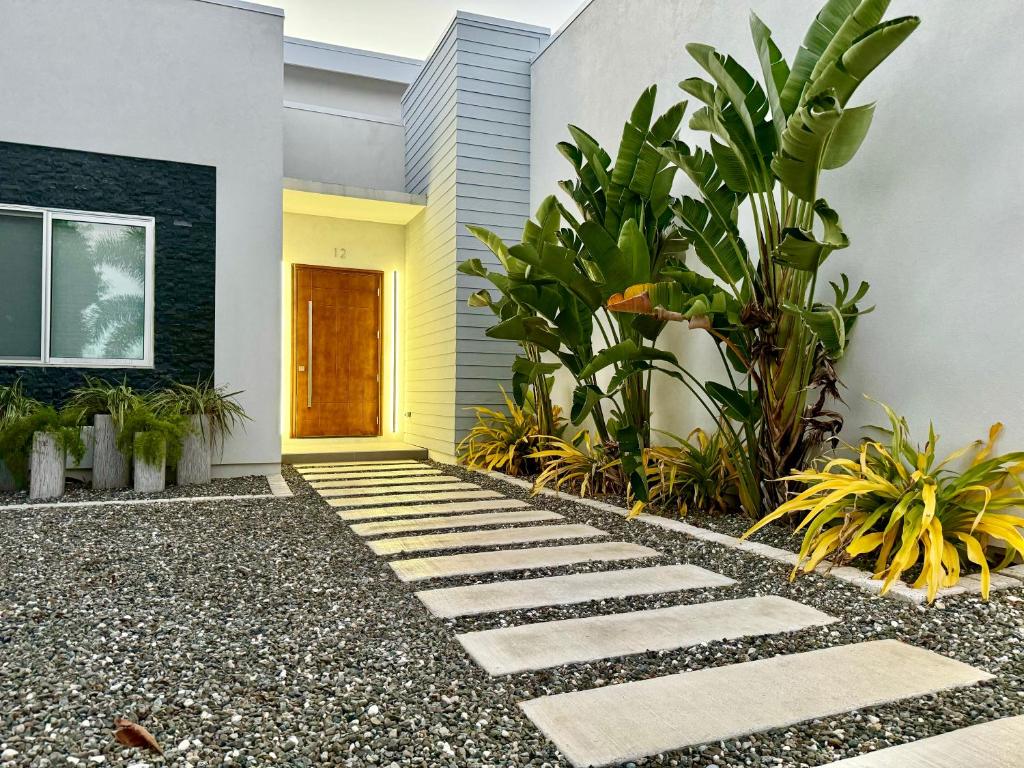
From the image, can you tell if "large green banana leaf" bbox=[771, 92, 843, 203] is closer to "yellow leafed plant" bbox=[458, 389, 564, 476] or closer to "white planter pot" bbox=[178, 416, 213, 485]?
"yellow leafed plant" bbox=[458, 389, 564, 476]

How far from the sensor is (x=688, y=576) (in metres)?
2.66

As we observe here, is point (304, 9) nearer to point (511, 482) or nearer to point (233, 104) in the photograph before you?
point (233, 104)

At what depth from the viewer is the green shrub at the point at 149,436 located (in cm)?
464

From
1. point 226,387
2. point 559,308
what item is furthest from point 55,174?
point 559,308

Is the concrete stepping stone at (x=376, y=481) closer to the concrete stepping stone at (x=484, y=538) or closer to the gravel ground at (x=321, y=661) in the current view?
the concrete stepping stone at (x=484, y=538)

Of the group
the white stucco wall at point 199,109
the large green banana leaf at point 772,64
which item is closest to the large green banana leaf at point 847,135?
the large green banana leaf at point 772,64

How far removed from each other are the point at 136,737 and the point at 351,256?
7523mm

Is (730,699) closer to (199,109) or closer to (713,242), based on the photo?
(713,242)

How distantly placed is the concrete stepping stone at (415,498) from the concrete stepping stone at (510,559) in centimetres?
146

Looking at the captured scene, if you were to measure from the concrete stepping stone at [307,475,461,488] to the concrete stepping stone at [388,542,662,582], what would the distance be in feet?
7.75

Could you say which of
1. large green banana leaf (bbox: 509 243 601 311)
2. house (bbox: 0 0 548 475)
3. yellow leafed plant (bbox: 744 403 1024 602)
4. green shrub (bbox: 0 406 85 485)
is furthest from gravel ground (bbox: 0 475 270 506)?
yellow leafed plant (bbox: 744 403 1024 602)

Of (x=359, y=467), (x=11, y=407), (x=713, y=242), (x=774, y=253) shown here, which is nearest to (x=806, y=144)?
(x=774, y=253)

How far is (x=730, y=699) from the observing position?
1586 millimetres

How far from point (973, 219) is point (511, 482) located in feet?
11.4
